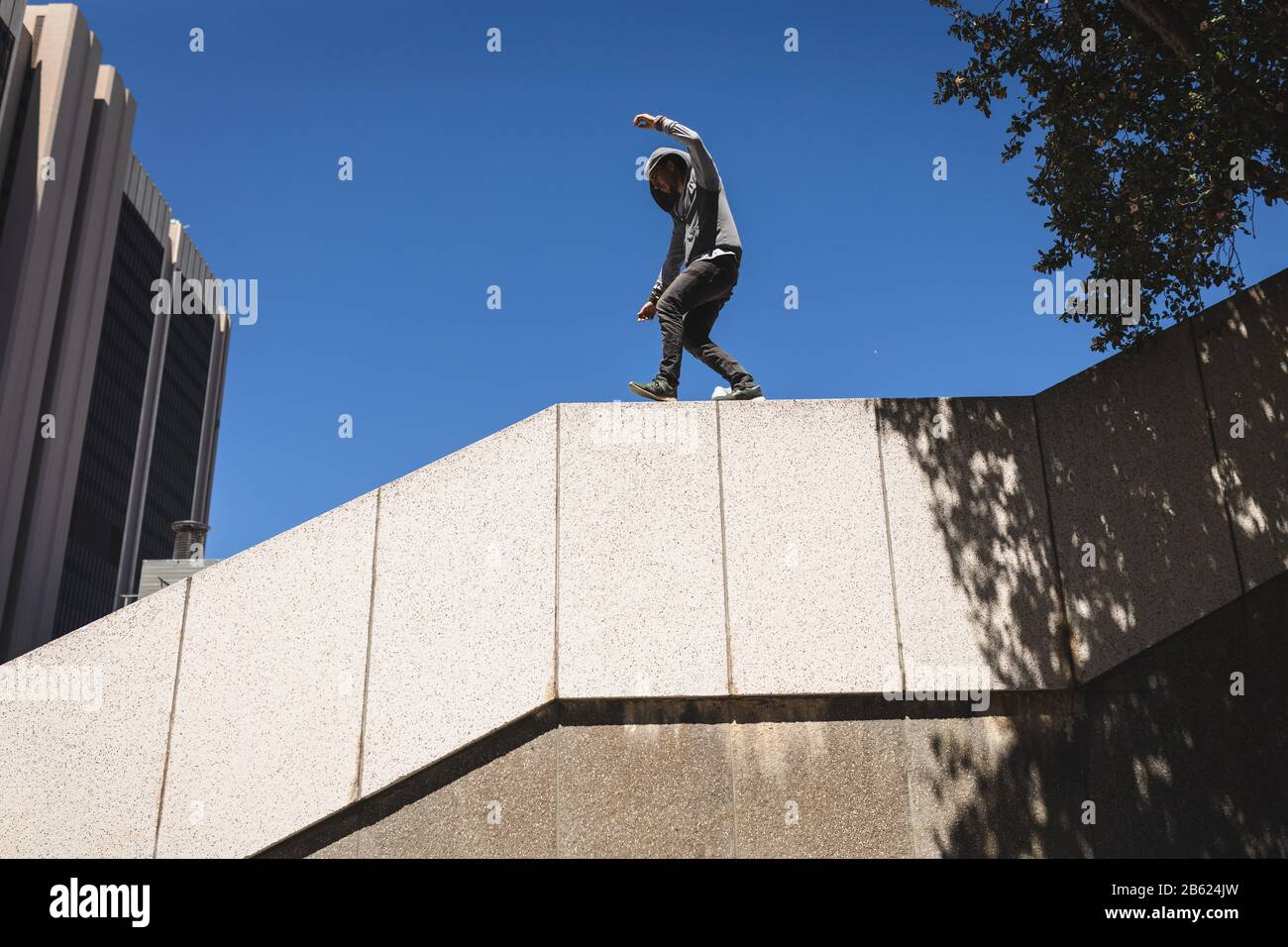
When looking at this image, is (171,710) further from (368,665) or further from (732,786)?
(732,786)

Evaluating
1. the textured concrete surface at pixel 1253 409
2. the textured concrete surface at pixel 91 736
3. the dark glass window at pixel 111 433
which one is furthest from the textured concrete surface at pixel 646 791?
the dark glass window at pixel 111 433

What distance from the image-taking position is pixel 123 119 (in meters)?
87.2

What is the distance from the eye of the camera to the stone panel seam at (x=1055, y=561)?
6.34m

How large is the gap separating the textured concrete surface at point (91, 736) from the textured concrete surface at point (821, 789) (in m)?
3.95

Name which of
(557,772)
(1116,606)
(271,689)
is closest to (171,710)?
(271,689)

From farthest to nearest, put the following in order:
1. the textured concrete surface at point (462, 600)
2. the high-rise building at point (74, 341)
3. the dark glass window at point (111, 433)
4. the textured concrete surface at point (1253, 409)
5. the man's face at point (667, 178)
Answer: the dark glass window at point (111, 433) < the high-rise building at point (74, 341) < the man's face at point (667, 178) < the textured concrete surface at point (1253, 409) < the textured concrete surface at point (462, 600)

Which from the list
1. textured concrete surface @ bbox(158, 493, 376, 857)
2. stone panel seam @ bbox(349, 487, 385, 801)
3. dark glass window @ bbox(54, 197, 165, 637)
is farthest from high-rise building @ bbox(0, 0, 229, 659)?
stone panel seam @ bbox(349, 487, 385, 801)

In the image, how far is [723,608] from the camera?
646cm

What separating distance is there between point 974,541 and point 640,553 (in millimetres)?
2409

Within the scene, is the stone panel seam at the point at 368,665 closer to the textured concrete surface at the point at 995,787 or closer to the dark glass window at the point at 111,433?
the textured concrete surface at the point at 995,787

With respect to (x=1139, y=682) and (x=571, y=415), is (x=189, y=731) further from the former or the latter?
(x=1139, y=682)
